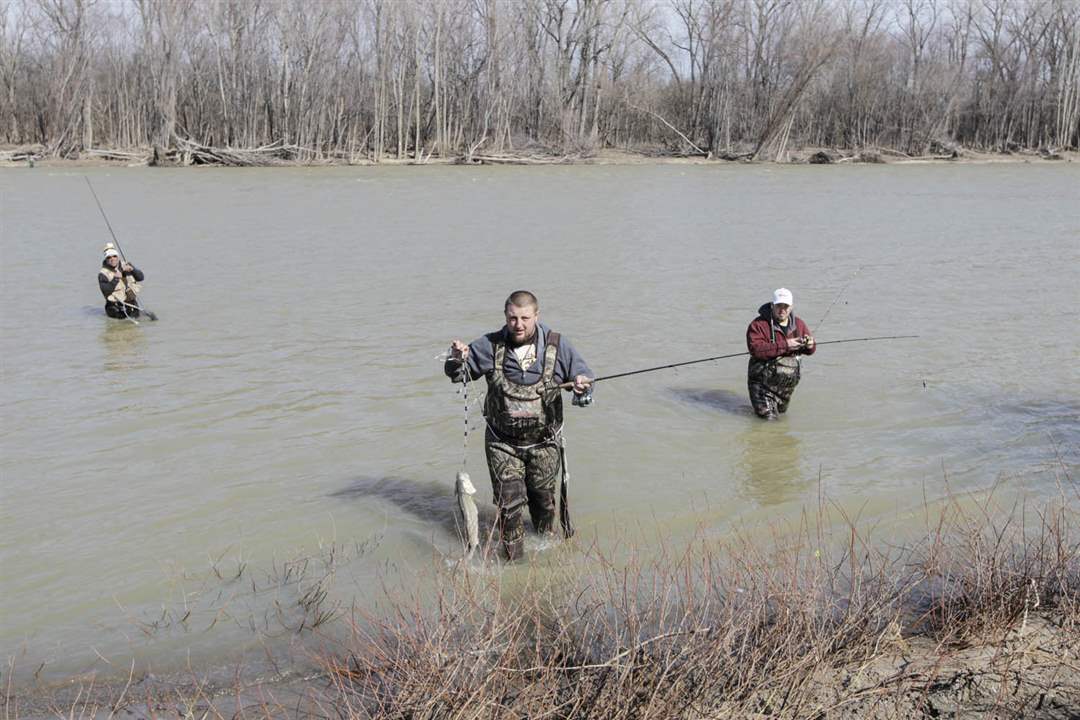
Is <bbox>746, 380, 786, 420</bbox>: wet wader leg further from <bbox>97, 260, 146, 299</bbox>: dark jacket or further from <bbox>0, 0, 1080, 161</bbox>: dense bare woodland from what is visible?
<bbox>0, 0, 1080, 161</bbox>: dense bare woodland

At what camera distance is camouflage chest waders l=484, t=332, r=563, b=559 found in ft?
21.1

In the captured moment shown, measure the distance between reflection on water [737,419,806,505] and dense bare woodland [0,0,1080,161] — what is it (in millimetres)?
40398

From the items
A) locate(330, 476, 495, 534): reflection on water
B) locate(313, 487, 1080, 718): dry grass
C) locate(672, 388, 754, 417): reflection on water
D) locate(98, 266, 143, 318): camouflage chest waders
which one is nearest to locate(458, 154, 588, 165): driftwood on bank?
locate(98, 266, 143, 318): camouflage chest waders

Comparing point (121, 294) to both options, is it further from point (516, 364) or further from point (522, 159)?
point (522, 159)

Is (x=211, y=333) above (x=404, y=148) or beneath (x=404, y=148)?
beneath

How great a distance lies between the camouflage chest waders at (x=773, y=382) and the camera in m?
9.89

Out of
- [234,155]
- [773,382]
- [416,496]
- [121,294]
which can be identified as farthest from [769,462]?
[234,155]

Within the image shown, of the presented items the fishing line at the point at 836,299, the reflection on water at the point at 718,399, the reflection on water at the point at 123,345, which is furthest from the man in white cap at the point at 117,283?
the fishing line at the point at 836,299

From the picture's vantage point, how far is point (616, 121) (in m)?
56.2

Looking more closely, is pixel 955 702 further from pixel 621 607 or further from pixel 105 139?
pixel 105 139

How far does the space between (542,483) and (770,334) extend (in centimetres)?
363

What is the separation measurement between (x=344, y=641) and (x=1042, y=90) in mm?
58235

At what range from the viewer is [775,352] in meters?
9.59

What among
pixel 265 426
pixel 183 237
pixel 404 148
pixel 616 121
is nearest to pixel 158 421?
pixel 265 426
